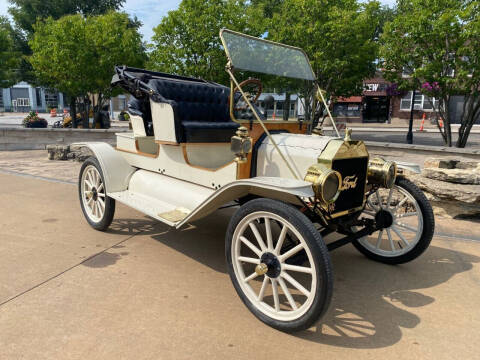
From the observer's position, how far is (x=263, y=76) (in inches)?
135

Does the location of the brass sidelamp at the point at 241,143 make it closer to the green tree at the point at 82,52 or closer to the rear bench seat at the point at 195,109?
the rear bench seat at the point at 195,109

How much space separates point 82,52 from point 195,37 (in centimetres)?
388

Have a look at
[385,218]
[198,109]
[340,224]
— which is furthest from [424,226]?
[198,109]

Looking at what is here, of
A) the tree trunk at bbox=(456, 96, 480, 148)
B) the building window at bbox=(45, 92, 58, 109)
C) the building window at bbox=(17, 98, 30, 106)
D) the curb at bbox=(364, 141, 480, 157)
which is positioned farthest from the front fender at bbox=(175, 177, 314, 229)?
the building window at bbox=(17, 98, 30, 106)

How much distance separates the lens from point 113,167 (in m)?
4.12

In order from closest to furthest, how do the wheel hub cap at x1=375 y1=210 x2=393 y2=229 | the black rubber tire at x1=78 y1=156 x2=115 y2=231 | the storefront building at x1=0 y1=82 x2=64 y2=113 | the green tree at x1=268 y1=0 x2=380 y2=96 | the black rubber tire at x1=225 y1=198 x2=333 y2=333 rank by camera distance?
1. the black rubber tire at x1=225 y1=198 x2=333 y2=333
2. the wheel hub cap at x1=375 y1=210 x2=393 y2=229
3. the black rubber tire at x1=78 y1=156 x2=115 y2=231
4. the green tree at x1=268 y1=0 x2=380 y2=96
5. the storefront building at x1=0 y1=82 x2=64 y2=113

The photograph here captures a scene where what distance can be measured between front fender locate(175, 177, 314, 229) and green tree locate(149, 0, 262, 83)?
8570 mm

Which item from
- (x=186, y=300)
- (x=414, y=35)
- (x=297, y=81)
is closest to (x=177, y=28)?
(x=414, y=35)

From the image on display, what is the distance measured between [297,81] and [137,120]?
198 cm

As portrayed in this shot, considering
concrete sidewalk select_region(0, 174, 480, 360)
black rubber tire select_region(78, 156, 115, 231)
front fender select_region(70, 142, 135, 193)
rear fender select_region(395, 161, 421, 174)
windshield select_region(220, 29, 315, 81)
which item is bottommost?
concrete sidewalk select_region(0, 174, 480, 360)

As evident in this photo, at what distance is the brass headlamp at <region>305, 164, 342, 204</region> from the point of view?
7.88ft

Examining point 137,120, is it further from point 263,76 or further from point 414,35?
point 414,35

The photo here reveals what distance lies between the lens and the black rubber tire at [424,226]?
3053mm

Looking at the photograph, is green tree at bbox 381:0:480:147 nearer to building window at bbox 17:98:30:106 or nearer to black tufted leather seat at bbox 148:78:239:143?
black tufted leather seat at bbox 148:78:239:143
